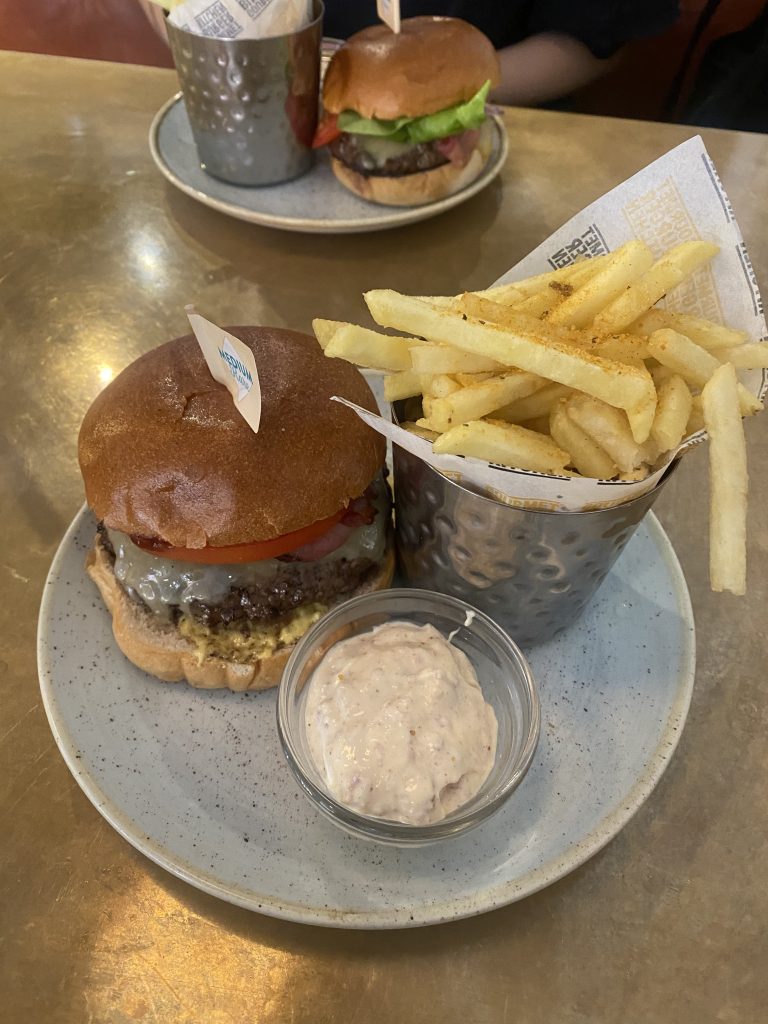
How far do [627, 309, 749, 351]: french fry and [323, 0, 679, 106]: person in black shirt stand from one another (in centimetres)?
288

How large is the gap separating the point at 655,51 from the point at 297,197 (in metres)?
2.90

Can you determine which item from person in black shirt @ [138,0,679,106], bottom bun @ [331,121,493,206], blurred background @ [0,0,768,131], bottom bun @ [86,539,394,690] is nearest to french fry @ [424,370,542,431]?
bottom bun @ [86,539,394,690]

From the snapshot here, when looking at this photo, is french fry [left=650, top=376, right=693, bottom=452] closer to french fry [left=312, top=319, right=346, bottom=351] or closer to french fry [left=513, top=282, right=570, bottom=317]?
french fry [left=513, top=282, right=570, bottom=317]

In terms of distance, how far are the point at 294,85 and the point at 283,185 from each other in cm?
34

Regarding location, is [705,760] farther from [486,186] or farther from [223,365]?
[486,186]

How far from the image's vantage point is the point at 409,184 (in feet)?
9.08

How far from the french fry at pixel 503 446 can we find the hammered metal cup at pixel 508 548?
131mm

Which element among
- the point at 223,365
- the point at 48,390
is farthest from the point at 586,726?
the point at 48,390

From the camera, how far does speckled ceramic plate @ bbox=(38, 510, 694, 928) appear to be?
1.28 meters

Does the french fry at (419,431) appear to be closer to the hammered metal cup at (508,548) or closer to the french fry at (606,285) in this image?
the hammered metal cup at (508,548)

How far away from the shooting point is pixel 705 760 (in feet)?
5.12

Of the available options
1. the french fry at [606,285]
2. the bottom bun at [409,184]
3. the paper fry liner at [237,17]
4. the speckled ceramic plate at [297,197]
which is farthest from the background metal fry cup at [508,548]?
the paper fry liner at [237,17]

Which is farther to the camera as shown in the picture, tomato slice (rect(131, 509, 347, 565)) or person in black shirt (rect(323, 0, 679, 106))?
person in black shirt (rect(323, 0, 679, 106))

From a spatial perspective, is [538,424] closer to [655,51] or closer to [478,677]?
[478,677]
